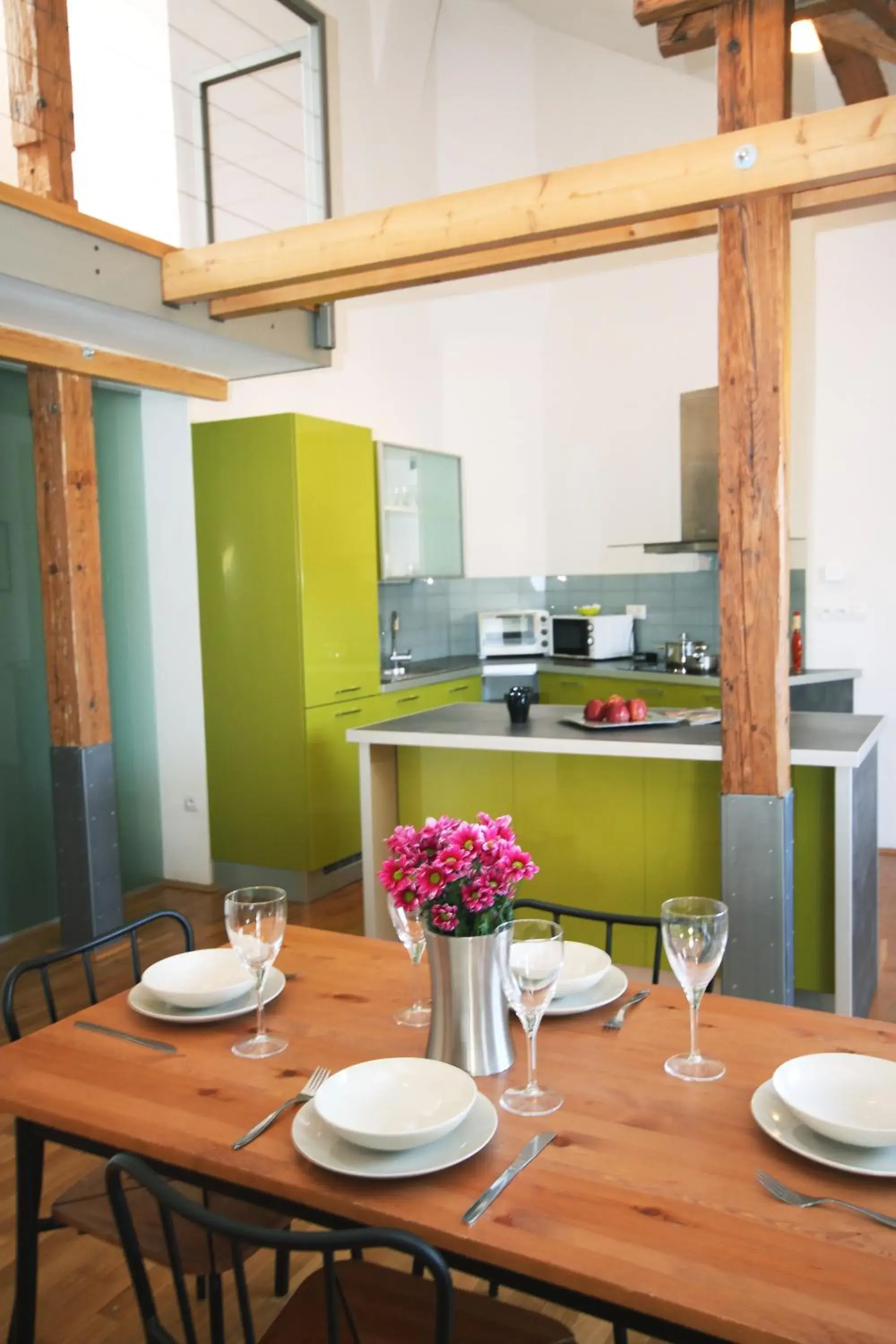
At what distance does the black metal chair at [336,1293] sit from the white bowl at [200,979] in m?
0.30

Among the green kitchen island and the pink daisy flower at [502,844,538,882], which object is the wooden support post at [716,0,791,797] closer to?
the green kitchen island

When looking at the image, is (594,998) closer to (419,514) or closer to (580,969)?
(580,969)

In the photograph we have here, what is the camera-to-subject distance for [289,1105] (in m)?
1.32

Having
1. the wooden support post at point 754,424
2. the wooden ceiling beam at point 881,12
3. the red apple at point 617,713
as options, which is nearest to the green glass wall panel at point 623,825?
the red apple at point 617,713

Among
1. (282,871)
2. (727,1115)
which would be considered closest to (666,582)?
(282,871)

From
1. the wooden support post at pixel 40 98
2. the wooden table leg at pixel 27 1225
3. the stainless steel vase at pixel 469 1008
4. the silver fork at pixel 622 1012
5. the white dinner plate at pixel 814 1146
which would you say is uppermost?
the wooden support post at pixel 40 98

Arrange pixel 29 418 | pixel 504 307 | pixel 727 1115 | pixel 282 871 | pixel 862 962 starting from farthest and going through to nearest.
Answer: pixel 504 307 < pixel 282 871 < pixel 29 418 < pixel 862 962 < pixel 727 1115

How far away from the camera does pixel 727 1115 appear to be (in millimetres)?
1259

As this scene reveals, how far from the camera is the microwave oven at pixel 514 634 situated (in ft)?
20.2

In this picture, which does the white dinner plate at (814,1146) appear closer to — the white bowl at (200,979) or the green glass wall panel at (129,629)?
the white bowl at (200,979)

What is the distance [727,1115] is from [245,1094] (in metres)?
0.60

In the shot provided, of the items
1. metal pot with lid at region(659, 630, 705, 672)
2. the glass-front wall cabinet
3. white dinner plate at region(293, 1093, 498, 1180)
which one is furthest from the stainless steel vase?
metal pot with lid at region(659, 630, 705, 672)

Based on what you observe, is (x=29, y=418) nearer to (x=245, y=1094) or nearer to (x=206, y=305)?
(x=206, y=305)

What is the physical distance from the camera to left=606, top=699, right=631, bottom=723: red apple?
11.1ft
